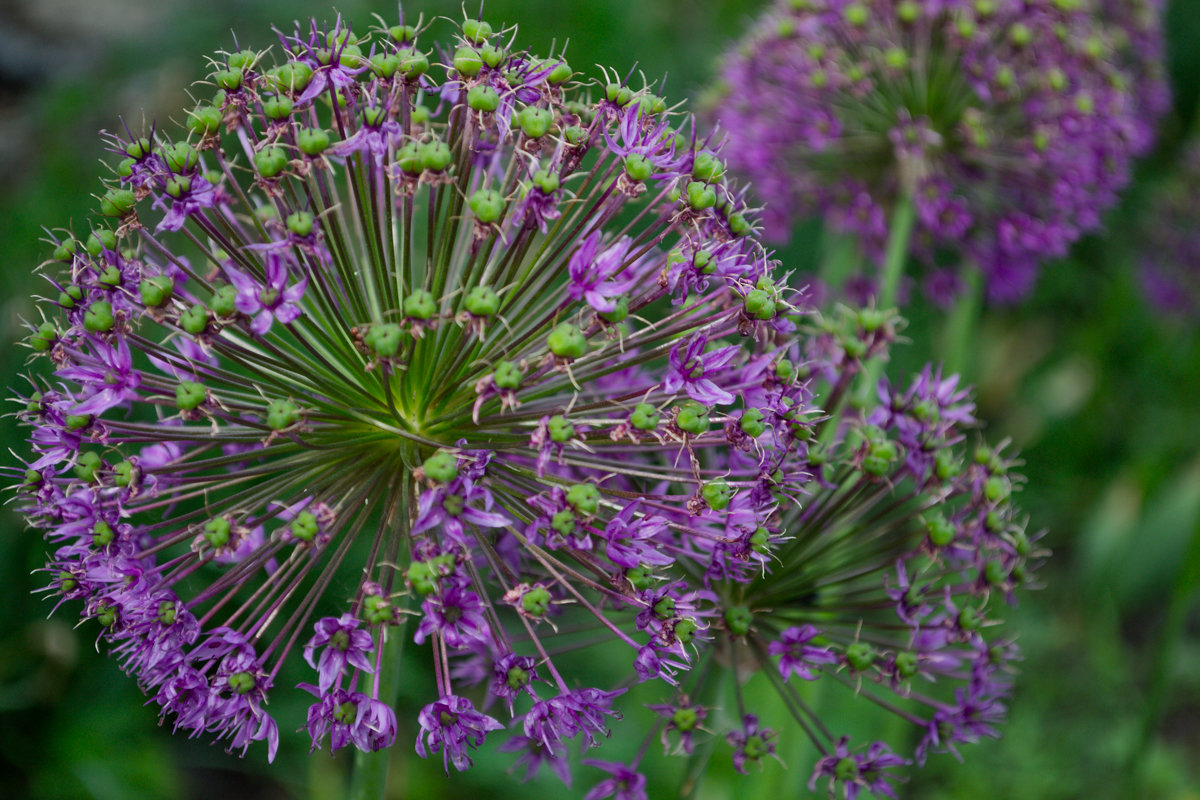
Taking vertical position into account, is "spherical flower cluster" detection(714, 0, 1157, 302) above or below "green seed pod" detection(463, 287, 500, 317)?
below

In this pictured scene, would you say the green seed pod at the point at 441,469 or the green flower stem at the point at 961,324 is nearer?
the green seed pod at the point at 441,469

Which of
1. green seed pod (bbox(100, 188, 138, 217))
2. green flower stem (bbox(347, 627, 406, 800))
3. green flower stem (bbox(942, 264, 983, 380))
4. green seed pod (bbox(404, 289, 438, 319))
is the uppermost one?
green seed pod (bbox(100, 188, 138, 217))

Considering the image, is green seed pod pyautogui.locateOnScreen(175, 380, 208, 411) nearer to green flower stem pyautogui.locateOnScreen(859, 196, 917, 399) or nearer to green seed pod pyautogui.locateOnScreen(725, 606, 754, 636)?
green seed pod pyautogui.locateOnScreen(725, 606, 754, 636)

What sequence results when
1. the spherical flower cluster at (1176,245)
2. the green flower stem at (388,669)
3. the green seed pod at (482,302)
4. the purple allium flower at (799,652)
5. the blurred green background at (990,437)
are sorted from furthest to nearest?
1. the spherical flower cluster at (1176,245)
2. the blurred green background at (990,437)
3. the purple allium flower at (799,652)
4. the green flower stem at (388,669)
5. the green seed pod at (482,302)

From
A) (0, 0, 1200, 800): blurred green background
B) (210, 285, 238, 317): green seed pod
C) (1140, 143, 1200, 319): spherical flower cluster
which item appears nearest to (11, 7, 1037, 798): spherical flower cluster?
(210, 285, 238, 317): green seed pod

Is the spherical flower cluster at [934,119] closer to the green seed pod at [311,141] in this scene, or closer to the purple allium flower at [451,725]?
the green seed pod at [311,141]

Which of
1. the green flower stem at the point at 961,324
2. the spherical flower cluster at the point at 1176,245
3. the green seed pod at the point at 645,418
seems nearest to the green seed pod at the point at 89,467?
the green seed pod at the point at 645,418

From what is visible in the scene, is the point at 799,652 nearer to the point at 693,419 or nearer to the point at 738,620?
the point at 738,620

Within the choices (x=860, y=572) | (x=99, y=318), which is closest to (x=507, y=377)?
(x=99, y=318)
